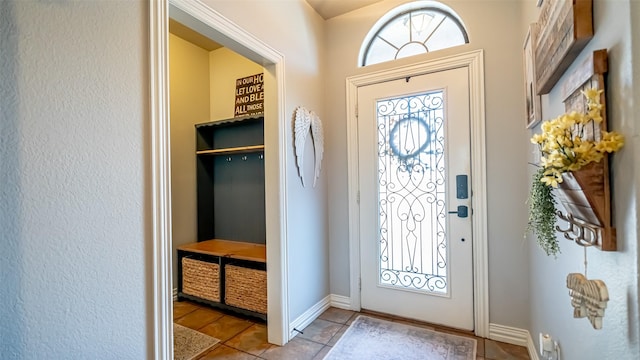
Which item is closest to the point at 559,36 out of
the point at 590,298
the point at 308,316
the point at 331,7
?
the point at 590,298

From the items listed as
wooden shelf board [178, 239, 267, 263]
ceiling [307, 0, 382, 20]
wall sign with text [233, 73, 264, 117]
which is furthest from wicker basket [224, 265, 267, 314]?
ceiling [307, 0, 382, 20]

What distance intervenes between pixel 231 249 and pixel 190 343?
0.93 metres

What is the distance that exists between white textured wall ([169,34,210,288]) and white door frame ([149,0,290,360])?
1.52 m

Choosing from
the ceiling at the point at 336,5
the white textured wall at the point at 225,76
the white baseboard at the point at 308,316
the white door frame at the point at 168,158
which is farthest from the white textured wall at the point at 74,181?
the white textured wall at the point at 225,76

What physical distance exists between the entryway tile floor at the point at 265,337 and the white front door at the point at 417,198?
0.84 feet

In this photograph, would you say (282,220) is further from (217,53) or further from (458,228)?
(217,53)

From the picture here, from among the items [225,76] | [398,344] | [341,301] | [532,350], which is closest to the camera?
[532,350]

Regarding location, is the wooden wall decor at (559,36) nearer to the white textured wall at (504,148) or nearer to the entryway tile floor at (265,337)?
the white textured wall at (504,148)

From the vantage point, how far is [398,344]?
7.24ft

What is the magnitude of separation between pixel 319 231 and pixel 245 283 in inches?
32.8

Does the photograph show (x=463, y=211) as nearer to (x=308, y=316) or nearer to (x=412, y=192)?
(x=412, y=192)

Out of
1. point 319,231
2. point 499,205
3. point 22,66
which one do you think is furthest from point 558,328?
point 22,66

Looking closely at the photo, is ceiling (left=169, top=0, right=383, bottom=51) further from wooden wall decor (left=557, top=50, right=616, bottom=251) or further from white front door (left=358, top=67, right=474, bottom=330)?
wooden wall decor (left=557, top=50, right=616, bottom=251)

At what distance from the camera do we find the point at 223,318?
2.75 metres
